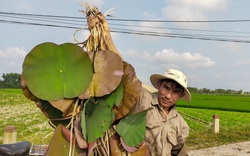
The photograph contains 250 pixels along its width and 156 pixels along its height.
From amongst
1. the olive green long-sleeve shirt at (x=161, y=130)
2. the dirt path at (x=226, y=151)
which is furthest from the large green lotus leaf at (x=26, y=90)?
the dirt path at (x=226, y=151)

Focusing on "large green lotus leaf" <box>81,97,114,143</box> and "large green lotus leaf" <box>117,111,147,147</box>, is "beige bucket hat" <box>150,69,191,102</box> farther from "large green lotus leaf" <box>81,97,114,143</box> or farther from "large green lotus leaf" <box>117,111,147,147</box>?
"large green lotus leaf" <box>81,97,114,143</box>

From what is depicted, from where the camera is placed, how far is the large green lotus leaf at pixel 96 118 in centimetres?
118

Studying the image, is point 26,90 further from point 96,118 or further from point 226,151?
point 226,151

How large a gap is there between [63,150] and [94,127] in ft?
0.49

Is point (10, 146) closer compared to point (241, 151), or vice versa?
point (10, 146)

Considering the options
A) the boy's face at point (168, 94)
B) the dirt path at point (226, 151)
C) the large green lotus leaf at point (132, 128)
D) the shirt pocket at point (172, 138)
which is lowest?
the dirt path at point (226, 151)

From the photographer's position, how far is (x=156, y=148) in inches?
72.5

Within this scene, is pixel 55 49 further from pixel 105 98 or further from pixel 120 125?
pixel 120 125

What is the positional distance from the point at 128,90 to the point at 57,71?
13.6 inches

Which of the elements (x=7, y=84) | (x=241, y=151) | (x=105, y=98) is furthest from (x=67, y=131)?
(x=7, y=84)

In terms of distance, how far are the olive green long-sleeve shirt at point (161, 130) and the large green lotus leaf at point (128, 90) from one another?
0.41 meters

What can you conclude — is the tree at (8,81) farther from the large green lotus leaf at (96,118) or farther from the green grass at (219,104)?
the large green lotus leaf at (96,118)

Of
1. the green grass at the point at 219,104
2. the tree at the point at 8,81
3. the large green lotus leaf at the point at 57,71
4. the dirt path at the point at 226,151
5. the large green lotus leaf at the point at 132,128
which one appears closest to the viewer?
the large green lotus leaf at the point at 57,71

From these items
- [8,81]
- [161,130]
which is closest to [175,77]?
[161,130]
